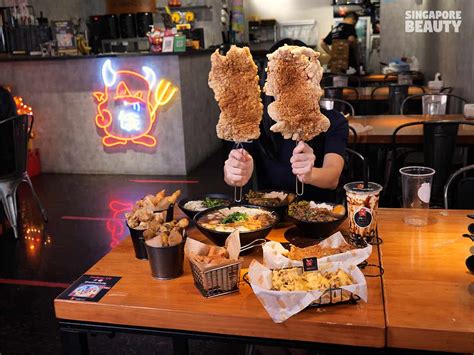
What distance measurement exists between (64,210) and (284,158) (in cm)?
346

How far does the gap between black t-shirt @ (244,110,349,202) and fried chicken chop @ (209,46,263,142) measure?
2.28 ft

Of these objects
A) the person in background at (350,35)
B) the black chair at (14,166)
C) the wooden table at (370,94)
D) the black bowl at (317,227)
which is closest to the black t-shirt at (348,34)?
the person in background at (350,35)

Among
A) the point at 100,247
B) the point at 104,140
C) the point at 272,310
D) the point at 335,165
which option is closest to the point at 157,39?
the point at 104,140

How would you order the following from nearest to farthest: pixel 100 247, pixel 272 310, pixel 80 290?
pixel 272 310 < pixel 80 290 < pixel 100 247

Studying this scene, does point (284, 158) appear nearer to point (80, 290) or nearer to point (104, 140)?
point (80, 290)

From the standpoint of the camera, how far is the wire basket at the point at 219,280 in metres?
1.40

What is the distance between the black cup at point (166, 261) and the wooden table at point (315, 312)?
0.08ft

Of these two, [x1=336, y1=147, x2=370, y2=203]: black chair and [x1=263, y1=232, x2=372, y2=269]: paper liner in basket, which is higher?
[x1=263, y1=232, x2=372, y2=269]: paper liner in basket

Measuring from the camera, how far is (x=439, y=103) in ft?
16.0

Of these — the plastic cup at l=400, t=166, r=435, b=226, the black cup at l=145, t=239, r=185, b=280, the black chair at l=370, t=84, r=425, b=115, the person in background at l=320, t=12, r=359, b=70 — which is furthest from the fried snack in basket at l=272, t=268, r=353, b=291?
the person in background at l=320, t=12, r=359, b=70

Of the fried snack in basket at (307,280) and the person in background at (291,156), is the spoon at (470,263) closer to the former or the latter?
the fried snack in basket at (307,280)

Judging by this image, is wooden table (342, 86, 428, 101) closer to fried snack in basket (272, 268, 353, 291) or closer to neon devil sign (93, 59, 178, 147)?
neon devil sign (93, 59, 178, 147)

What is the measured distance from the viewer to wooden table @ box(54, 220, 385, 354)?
1266 mm

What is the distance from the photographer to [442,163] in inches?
135
